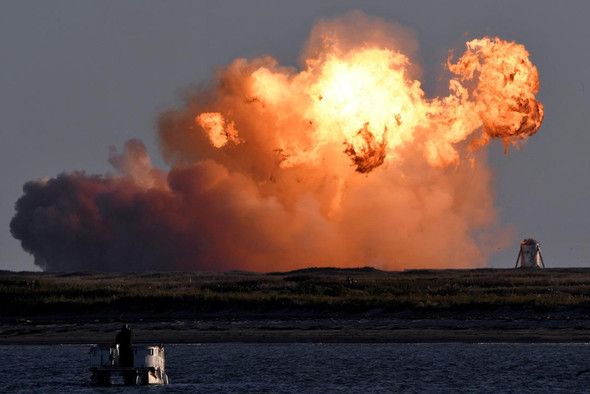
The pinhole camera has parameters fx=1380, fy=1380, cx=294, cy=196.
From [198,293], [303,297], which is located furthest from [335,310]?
[198,293]

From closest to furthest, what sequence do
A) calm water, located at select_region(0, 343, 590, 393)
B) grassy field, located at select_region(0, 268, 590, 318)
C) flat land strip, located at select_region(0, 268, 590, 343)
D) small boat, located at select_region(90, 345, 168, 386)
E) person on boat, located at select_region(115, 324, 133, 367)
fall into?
1. person on boat, located at select_region(115, 324, 133, 367)
2. small boat, located at select_region(90, 345, 168, 386)
3. calm water, located at select_region(0, 343, 590, 393)
4. flat land strip, located at select_region(0, 268, 590, 343)
5. grassy field, located at select_region(0, 268, 590, 318)

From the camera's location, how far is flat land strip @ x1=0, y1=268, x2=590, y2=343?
9678 cm

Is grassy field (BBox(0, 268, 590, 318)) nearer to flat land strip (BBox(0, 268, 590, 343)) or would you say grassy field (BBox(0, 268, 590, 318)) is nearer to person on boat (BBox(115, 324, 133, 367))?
flat land strip (BBox(0, 268, 590, 343))

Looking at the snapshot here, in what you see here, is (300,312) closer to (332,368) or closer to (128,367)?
(332,368)

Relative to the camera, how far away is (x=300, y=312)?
112 metres

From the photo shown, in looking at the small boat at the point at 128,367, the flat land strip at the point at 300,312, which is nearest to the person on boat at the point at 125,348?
the small boat at the point at 128,367

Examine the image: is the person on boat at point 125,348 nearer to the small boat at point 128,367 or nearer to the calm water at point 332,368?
the small boat at point 128,367

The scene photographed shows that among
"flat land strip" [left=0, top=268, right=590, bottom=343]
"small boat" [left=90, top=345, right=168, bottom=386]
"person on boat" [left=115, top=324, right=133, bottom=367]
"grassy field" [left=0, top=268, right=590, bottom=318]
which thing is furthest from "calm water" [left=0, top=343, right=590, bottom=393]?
"grassy field" [left=0, top=268, right=590, bottom=318]

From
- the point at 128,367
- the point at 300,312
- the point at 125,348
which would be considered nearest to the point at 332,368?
the point at 128,367

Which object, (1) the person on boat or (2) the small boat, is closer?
(1) the person on boat

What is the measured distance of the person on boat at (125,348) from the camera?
72.6m

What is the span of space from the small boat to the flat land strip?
1941 cm

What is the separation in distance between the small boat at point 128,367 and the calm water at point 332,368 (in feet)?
2.84

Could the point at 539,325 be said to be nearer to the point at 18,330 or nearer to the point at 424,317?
the point at 424,317
